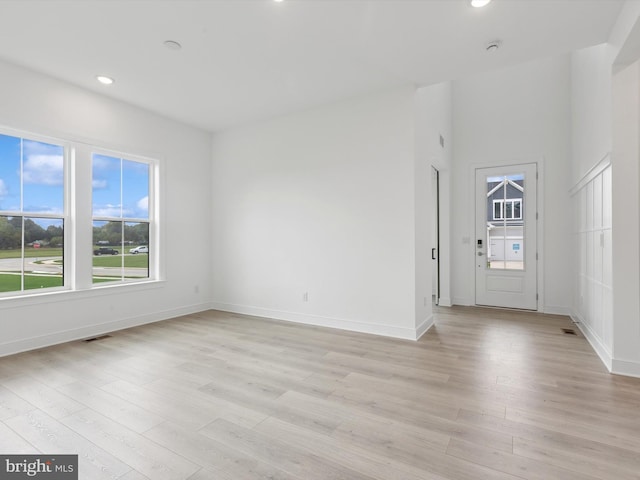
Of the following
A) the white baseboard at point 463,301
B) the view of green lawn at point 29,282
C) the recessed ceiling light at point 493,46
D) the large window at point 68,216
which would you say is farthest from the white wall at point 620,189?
the view of green lawn at point 29,282

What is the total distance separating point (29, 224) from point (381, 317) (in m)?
4.21

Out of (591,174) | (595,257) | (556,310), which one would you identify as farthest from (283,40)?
(556,310)

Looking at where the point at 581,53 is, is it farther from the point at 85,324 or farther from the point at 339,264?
the point at 85,324

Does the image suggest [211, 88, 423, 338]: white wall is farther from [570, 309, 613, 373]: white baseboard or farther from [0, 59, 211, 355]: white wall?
[570, 309, 613, 373]: white baseboard

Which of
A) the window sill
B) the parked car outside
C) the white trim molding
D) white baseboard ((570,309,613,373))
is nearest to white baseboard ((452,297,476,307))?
white baseboard ((570,309,613,373))

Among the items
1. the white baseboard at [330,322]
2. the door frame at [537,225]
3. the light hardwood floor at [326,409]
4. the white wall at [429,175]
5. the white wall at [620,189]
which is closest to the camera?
the light hardwood floor at [326,409]

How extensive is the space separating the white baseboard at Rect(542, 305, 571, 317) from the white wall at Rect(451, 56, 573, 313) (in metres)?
0.01

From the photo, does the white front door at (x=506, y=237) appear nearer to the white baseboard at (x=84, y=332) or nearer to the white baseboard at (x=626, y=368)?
the white baseboard at (x=626, y=368)

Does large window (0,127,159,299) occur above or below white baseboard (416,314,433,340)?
above

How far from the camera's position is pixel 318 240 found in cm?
461

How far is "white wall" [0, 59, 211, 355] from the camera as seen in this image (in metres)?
3.53

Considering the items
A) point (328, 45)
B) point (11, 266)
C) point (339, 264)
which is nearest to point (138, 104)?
point (11, 266)

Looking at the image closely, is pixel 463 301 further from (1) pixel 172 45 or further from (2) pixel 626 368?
(1) pixel 172 45

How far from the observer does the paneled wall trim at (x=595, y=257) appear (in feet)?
10.0
